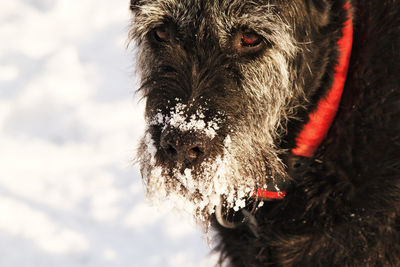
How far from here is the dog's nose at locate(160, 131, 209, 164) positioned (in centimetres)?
258

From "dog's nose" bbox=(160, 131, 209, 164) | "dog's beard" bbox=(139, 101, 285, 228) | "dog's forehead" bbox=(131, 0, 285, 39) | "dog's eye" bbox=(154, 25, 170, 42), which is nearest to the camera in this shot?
"dog's nose" bbox=(160, 131, 209, 164)

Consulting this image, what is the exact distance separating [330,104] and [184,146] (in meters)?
0.88

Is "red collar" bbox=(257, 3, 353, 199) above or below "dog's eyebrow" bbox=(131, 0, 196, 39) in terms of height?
below

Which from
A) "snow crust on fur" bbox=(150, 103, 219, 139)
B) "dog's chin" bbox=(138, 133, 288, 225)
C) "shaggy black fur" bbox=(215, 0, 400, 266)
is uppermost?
"snow crust on fur" bbox=(150, 103, 219, 139)

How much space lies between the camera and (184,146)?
2584mm

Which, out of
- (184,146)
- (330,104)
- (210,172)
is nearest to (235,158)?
(210,172)

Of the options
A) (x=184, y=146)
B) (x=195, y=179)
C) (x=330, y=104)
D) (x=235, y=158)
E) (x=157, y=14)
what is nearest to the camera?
(x=184, y=146)

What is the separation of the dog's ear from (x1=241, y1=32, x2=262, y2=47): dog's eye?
0.32m

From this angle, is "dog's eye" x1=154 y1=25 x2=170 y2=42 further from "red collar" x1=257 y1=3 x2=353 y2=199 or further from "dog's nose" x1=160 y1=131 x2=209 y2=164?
"red collar" x1=257 y1=3 x2=353 y2=199

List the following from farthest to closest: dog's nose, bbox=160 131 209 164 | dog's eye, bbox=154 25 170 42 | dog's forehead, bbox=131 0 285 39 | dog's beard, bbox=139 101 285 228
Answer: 1. dog's eye, bbox=154 25 170 42
2. dog's forehead, bbox=131 0 285 39
3. dog's beard, bbox=139 101 285 228
4. dog's nose, bbox=160 131 209 164

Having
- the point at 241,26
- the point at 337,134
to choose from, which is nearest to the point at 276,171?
the point at 337,134

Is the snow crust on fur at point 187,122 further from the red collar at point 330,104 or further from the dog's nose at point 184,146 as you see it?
the red collar at point 330,104

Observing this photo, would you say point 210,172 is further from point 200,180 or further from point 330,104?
point 330,104

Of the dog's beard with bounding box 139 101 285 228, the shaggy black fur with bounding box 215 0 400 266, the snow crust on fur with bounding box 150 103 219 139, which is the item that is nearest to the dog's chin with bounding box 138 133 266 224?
the dog's beard with bounding box 139 101 285 228
